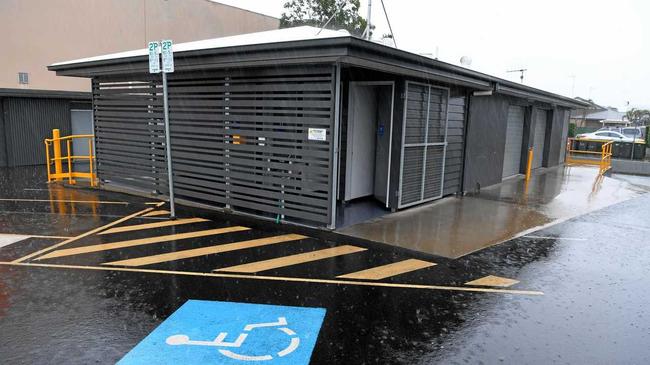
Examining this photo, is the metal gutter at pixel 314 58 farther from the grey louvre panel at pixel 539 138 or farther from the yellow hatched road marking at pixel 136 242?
the grey louvre panel at pixel 539 138

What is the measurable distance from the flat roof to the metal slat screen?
507 millimetres

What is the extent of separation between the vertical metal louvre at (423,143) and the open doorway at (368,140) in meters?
0.37

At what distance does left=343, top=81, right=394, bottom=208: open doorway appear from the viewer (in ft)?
30.5

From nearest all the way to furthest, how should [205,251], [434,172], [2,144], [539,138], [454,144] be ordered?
[205,251]
[434,172]
[454,144]
[2,144]
[539,138]

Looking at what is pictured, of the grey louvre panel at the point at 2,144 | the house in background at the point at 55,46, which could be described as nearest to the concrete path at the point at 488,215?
the house in background at the point at 55,46

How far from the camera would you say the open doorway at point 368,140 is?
9281mm

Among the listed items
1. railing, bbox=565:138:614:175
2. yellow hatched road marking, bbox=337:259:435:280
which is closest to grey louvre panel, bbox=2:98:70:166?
yellow hatched road marking, bbox=337:259:435:280

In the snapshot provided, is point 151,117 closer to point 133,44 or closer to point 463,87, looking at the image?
point 463,87

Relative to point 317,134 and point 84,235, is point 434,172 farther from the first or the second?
point 84,235

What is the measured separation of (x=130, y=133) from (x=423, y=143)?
6.89 metres

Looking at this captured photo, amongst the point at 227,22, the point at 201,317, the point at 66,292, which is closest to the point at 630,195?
the point at 201,317

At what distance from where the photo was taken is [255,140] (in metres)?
8.30

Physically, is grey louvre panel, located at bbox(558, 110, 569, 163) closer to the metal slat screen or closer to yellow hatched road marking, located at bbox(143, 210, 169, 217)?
the metal slat screen

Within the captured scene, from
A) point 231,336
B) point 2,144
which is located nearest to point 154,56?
point 231,336
